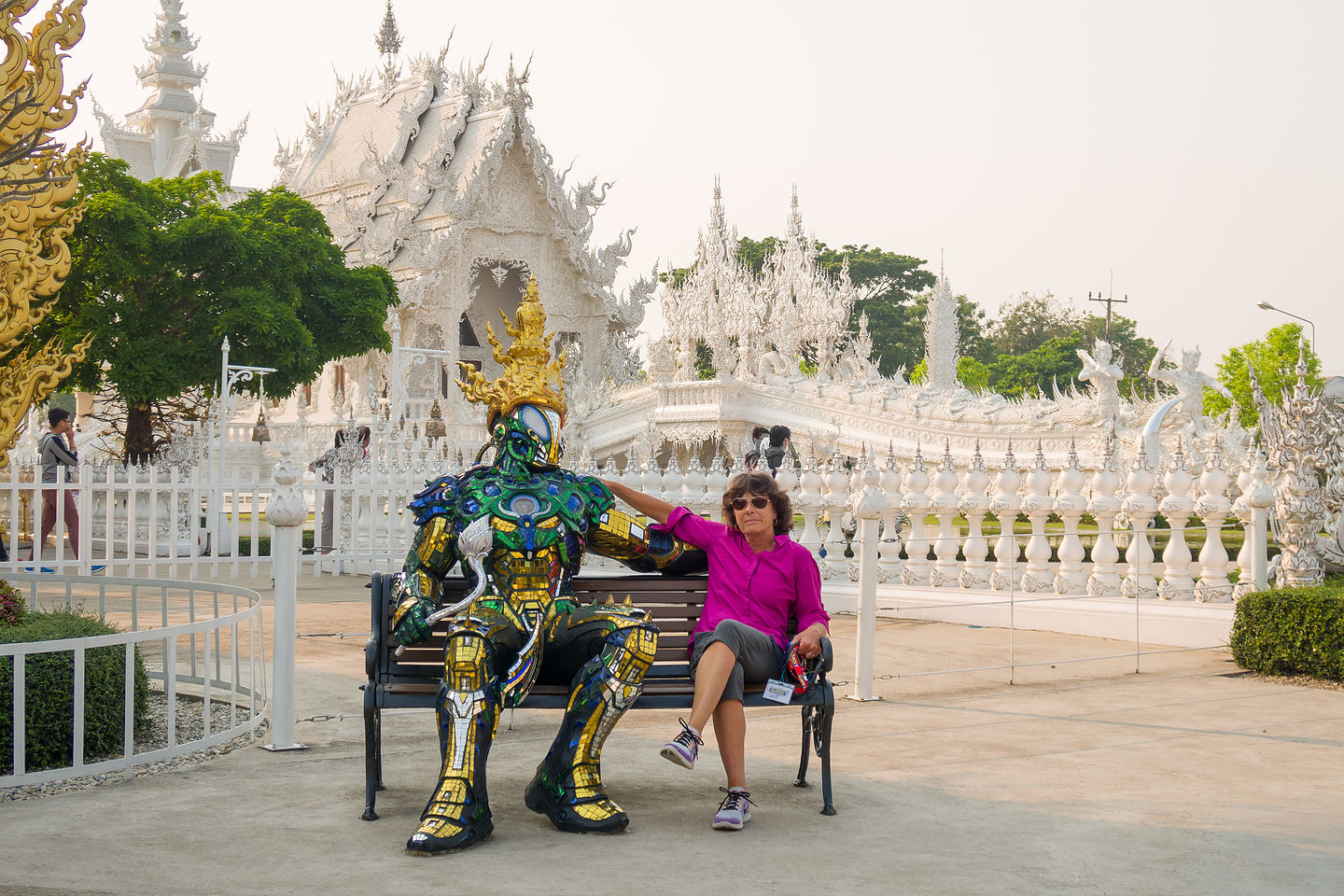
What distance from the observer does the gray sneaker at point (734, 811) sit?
4.08 m

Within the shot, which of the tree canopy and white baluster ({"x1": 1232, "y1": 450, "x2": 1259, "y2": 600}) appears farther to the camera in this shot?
the tree canopy

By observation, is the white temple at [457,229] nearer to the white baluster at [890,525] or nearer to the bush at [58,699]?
the white baluster at [890,525]

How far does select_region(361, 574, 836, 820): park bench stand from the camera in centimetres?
427

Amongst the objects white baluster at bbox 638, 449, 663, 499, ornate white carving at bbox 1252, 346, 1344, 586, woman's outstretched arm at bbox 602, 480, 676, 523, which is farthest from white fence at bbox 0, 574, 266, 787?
ornate white carving at bbox 1252, 346, 1344, 586

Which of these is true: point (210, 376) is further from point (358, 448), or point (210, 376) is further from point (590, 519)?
point (590, 519)

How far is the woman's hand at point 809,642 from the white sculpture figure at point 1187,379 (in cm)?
1408


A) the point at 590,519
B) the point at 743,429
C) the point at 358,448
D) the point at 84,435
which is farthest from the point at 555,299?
the point at 590,519

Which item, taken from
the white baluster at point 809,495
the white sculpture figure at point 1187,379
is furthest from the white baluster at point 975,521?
the white sculpture figure at point 1187,379

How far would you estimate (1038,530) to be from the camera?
893 cm

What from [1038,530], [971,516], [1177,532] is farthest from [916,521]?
[1177,532]

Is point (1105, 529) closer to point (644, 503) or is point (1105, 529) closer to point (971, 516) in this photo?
point (971, 516)

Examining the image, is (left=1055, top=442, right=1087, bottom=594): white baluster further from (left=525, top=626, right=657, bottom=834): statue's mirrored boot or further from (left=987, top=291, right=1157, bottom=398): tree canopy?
(left=987, top=291, right=1157, bottom=398): tree canopy

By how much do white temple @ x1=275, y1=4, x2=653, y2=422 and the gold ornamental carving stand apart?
22.0m

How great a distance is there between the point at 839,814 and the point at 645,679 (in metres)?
0.79
